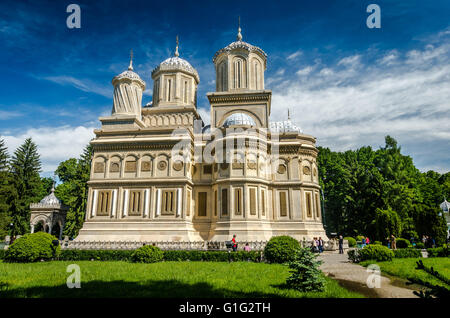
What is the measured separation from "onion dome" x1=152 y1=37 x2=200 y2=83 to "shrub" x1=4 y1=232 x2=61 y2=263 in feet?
66.2

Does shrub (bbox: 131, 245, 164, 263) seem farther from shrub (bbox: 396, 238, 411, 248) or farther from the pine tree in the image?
the pine tree

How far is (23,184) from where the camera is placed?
32000 millimetres

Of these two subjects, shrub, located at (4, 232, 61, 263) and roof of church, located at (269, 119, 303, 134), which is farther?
roof of church, located at (269, 119, 303, 134)

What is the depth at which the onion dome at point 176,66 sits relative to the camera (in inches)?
1179

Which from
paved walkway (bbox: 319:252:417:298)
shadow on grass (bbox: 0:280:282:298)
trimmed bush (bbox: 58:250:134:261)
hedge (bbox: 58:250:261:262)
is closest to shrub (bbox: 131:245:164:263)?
hedge (bbox: 58:250:261:262)

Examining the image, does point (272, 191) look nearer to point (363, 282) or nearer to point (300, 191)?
point (300, 191)

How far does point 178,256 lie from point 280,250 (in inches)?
209

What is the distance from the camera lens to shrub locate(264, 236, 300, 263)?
13586 millimetres

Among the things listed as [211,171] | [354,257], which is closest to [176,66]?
[211,171]

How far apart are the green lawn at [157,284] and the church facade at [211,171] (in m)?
10.5

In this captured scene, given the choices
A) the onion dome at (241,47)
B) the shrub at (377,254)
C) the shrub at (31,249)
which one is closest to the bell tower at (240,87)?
the onion dome at (241,47)

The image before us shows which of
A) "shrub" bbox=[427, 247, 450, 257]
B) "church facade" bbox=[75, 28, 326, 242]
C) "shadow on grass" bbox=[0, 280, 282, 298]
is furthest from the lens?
"church facade" bbox=[75, 28, 326, 242]
